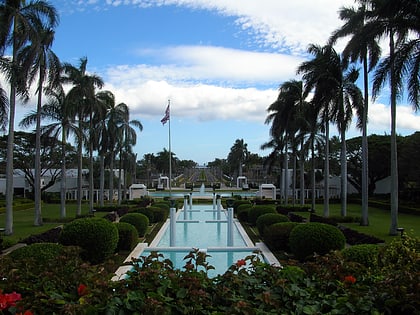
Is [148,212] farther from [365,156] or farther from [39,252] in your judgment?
[39,252]

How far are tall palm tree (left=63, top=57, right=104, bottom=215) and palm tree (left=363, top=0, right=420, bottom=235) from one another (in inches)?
668

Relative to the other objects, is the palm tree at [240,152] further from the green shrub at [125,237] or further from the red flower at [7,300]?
the red flower at [7,300]

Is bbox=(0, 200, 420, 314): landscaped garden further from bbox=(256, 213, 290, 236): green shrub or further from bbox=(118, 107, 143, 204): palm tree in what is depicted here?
bbox=(118, 107, 143, 204): palm tree

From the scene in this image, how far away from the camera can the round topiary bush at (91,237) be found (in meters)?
12.5

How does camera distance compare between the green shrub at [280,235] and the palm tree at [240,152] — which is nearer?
the green shrub at [280,235]

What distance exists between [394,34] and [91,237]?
14.9m

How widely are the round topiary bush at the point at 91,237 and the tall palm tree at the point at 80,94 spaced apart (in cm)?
1447

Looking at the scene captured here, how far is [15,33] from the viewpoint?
63.9 ft

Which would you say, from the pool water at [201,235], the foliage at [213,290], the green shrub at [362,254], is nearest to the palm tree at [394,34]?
the pool water at [201,235]

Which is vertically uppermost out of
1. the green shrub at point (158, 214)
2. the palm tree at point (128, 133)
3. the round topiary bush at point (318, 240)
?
the palm tree at point (128, 133)

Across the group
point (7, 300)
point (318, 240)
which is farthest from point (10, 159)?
point (7, 300)

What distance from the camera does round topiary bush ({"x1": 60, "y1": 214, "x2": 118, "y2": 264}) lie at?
12508 mm

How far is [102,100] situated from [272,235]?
19517mm

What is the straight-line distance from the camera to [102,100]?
30906mm
